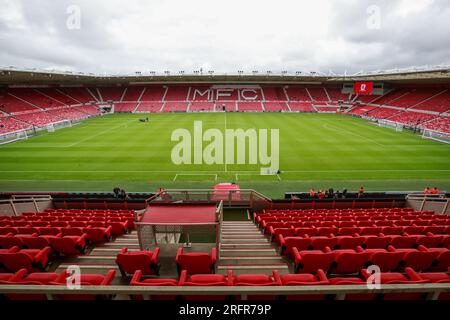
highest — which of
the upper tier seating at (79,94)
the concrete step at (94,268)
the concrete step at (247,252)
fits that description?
the upper tier seating at (79,94)

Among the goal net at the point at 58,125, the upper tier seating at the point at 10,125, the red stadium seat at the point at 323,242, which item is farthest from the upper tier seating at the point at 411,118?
the upper tier seating at the point at 10,125

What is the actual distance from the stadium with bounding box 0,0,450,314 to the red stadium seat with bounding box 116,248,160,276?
0.03m

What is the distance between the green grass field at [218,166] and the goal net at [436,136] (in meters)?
1.73

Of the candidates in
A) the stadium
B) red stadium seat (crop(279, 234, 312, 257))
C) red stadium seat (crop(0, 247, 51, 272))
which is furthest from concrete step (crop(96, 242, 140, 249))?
red stadium seat (crop(279, 234, 312, 257))

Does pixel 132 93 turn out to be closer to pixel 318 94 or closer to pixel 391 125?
pixel 318 94

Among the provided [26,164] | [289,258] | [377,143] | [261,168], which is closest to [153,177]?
[261,168]

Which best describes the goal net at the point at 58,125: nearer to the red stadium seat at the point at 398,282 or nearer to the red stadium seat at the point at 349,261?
the red stadium seat at the point at 349,261

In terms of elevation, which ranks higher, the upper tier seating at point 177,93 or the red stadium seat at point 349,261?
the upper tier seating at point 177,93

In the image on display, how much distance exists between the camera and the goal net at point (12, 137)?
2979cm

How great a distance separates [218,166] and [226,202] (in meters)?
8.59

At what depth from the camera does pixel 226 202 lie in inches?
496

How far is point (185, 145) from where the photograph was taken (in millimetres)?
27688
